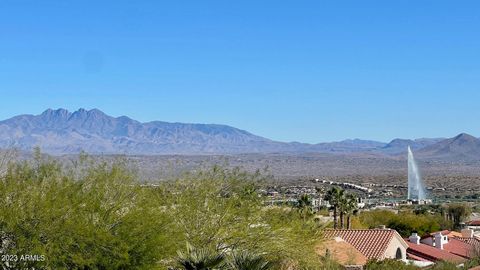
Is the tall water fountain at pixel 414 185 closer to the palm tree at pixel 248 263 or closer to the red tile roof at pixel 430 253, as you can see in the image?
the red tile roof at pixel 430 253

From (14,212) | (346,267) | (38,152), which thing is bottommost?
(346,267)

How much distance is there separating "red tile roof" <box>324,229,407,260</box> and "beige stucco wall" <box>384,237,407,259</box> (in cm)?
30

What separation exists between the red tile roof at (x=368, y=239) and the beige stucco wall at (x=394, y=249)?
0.30 metres

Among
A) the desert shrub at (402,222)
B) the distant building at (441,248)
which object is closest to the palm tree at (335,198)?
the desert shrub at (402,222)

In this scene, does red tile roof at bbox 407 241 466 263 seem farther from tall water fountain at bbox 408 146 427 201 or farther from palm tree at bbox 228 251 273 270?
tall water fountain at bbox 408 146 427 201

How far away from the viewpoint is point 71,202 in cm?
2462

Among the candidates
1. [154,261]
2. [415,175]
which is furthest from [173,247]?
[415,175]

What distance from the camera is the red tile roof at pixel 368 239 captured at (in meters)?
39.4

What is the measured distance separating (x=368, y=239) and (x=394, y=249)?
1.43 meters

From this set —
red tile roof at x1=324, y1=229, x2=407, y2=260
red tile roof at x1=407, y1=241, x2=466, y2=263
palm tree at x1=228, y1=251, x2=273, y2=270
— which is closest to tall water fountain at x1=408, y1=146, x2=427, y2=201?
red tile roof at x1=407, y1=241, x2=466, y2=263

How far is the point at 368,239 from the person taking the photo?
1624 inches

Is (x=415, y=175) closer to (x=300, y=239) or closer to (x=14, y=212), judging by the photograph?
A: (x=300, y=239)

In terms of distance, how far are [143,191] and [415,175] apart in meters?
141

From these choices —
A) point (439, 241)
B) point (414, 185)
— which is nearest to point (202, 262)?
point (439, 241)
